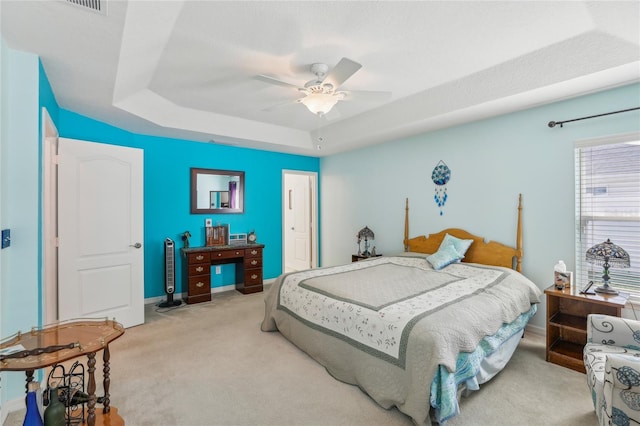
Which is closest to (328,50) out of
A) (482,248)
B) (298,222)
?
(482,248)

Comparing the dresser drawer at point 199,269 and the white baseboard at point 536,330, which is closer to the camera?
the white baseboard at point 536,330

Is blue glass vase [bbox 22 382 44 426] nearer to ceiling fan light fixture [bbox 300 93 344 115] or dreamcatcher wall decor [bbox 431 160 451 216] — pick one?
ceiling fan light fixture [bbox 300 93 344 115]

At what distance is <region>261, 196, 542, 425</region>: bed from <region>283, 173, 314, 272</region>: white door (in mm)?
2807

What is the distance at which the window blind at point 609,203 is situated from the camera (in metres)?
2.64

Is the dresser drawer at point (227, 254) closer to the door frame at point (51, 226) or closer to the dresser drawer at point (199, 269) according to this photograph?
the dresser drawer at point (199, 269)

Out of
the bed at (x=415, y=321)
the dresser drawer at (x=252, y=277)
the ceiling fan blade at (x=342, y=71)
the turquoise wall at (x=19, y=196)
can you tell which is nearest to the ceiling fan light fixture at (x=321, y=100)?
the ceiling fan blade at (x=342, y=71)

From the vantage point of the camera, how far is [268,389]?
7.32 ft

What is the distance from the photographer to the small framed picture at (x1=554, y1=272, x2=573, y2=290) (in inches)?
106

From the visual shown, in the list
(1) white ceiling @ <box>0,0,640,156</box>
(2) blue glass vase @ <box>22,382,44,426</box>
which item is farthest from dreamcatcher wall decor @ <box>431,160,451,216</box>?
(2) blue glass vase @ <box>22,382,44,426</box>

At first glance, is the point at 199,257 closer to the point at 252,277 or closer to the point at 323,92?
the point at 252,277

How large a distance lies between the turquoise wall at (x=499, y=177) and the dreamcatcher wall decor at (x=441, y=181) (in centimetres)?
6

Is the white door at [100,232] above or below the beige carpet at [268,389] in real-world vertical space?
above

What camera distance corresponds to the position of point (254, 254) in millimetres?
4863

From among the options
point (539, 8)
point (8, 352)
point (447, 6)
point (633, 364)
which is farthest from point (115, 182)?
point (633, 364)
